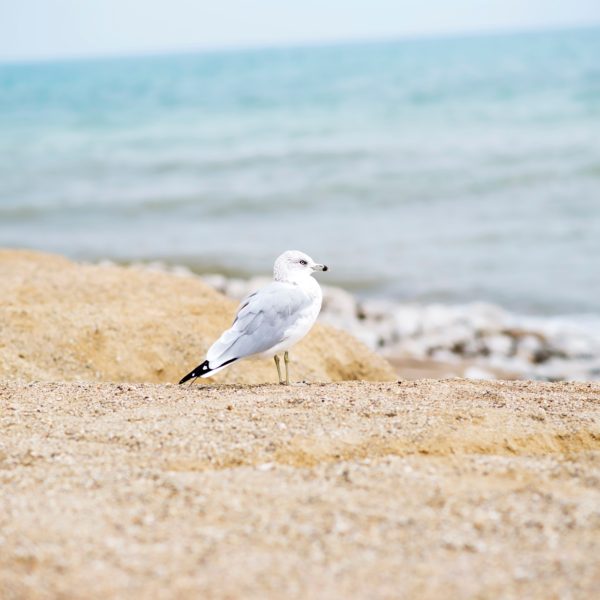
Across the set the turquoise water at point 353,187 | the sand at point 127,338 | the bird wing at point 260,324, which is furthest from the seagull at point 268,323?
the turquoise water at point 353,187

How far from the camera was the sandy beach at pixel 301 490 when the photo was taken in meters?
2.61

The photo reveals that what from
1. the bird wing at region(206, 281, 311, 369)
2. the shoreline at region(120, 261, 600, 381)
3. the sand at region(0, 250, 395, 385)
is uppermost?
the bird wing at region(206, 281, 311, 369)

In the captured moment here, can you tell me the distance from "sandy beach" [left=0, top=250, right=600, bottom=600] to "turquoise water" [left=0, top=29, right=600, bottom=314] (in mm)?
6749

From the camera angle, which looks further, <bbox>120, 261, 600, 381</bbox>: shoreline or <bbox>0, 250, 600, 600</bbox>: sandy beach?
<bbox>120, 261, 600, 381</bbox>: shoreline

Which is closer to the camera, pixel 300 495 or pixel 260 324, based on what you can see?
pixel 300 495

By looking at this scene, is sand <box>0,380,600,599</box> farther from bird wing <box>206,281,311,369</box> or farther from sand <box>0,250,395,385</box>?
sand <box>0,250,395,385</box>

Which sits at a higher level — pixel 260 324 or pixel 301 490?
pixel 260 324

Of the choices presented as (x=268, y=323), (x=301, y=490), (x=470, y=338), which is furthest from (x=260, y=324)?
(x=470, y=338)

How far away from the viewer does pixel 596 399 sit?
14.7ft

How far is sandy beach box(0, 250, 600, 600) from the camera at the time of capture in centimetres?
261

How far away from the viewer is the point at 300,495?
3098 millimetres

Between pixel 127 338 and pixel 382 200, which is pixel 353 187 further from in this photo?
pixel 127 338

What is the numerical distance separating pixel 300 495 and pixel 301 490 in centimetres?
5

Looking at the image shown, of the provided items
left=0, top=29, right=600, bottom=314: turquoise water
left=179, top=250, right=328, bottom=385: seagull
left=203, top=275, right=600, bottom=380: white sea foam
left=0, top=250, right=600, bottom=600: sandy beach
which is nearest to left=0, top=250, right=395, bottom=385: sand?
left=0, top=250, right=600, bottom=600: sandy beach
